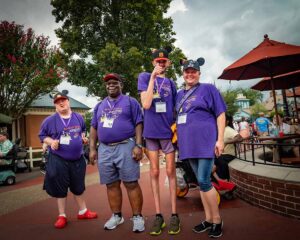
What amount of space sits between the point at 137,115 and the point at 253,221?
2.05 m

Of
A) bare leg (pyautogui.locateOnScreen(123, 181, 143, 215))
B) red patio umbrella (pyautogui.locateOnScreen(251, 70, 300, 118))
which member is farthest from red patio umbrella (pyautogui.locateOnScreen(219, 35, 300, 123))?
bare leg (pyautogui.locateOnScreen(123, 181, 143, 215))

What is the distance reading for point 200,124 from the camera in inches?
119

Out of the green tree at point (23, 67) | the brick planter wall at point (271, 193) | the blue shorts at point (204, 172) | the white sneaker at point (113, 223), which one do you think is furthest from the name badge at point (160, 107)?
the green tree at point (23, 67)

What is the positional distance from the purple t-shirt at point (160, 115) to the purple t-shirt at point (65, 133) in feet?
4.09

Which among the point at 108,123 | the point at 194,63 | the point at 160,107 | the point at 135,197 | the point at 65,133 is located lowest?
the point at 135,197

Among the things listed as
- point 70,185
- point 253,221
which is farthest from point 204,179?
point 70,185

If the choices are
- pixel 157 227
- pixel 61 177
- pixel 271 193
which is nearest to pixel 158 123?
pixel 157 227

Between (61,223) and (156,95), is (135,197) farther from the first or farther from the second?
(156,95)

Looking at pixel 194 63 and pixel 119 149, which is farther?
pixel 119 149

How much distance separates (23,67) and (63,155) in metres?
12.4

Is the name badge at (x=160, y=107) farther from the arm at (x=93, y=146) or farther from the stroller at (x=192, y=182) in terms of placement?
the stroller at (x=192, y=182)

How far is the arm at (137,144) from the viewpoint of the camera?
345 centimetres

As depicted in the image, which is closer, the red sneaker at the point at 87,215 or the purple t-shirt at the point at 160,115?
the purple t-shirt at the point at 160,115

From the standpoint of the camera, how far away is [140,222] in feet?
11.0
